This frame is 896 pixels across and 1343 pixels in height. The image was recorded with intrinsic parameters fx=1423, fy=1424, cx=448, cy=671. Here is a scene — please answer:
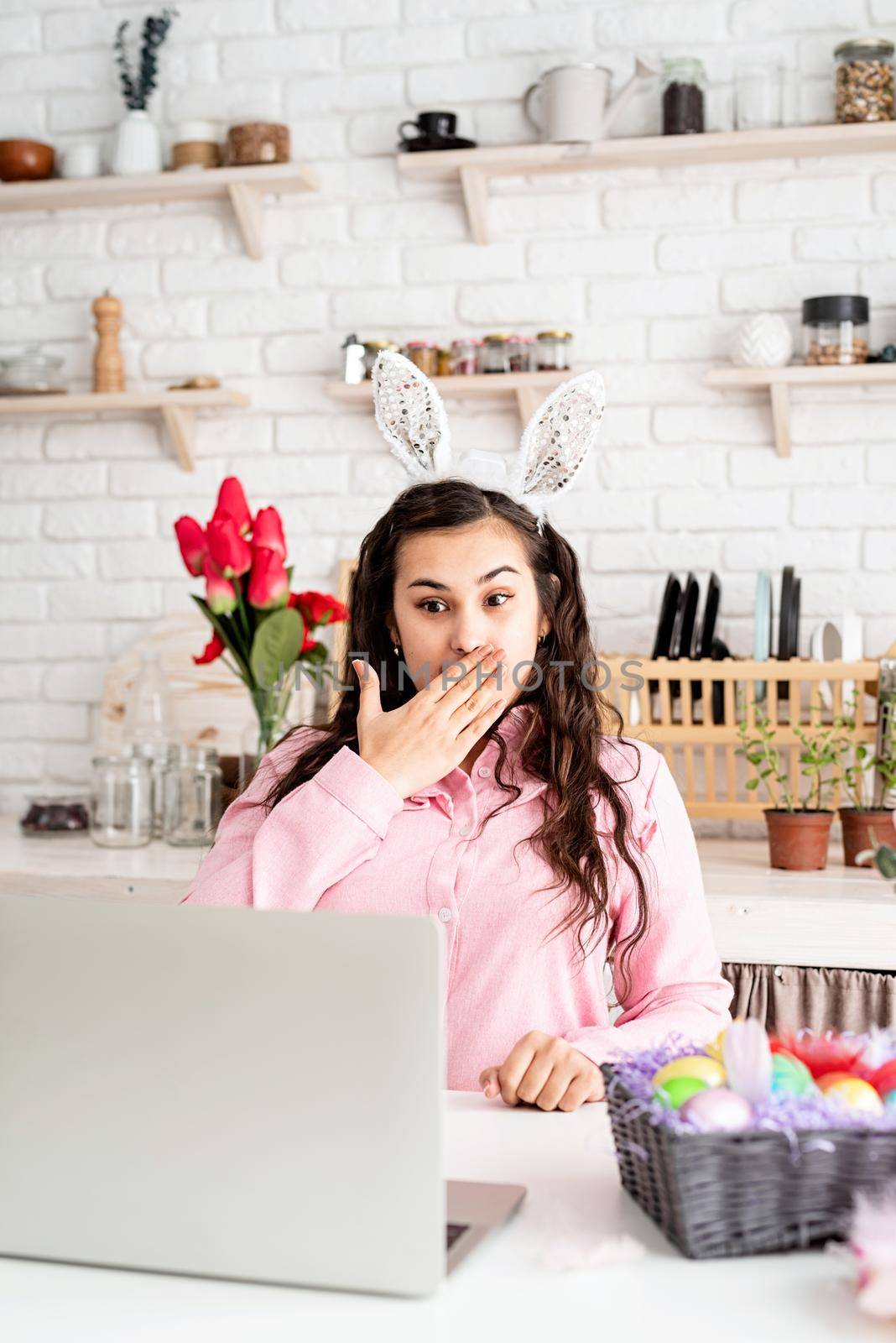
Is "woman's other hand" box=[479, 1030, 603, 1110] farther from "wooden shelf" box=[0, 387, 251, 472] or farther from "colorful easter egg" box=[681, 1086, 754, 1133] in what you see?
"wooden shelf" box=[0, 387, 251, 472]

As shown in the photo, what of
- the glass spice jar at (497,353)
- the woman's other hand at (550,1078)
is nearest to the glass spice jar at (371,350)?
the glass spice jar at (497,353)

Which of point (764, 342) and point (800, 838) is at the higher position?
point (764, 342)

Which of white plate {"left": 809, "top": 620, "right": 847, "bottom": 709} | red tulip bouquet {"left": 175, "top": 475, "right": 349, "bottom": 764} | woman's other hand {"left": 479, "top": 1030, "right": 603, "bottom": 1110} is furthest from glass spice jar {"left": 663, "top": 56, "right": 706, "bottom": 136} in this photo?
woman's other hand {"left": 479, "top": 1030, "right": 603, "bottom": 1110}

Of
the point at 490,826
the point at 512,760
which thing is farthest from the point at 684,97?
the point at 490,826

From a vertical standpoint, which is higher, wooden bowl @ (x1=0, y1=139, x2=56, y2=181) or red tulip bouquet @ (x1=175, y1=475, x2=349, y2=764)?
wooden bowl @ (x1=0, y1=139, x2=56, y2=181)

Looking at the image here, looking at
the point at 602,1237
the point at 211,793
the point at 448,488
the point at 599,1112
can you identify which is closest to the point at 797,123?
the point at 448,488

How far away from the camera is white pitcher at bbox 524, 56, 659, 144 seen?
2396mm

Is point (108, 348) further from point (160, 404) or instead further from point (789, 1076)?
point (789, 1076)

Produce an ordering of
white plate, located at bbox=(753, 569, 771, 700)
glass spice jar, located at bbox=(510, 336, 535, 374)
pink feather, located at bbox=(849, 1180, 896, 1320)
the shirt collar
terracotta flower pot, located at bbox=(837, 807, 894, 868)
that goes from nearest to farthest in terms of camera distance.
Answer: pink feather, located at bbox=(849, 1180, 896, 1320) → the shirt collar → terracotta flower pot, located at bbox=(837, 807, 894, 868) → white plate, located at bbox=(753, 569, 771, 700) → glass spice jar, located at bbox=(510, 336, 535, 374)

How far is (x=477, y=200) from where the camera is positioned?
2.53 m

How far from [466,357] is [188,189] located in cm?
62

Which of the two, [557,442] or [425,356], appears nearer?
[557,442]

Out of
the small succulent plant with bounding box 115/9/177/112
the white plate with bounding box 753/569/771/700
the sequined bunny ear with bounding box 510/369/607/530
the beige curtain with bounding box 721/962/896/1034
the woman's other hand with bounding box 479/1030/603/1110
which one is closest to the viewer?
the woman's other hand with bounding box 479/1030/603/1110

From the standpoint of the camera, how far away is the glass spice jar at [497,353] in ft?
8.16
